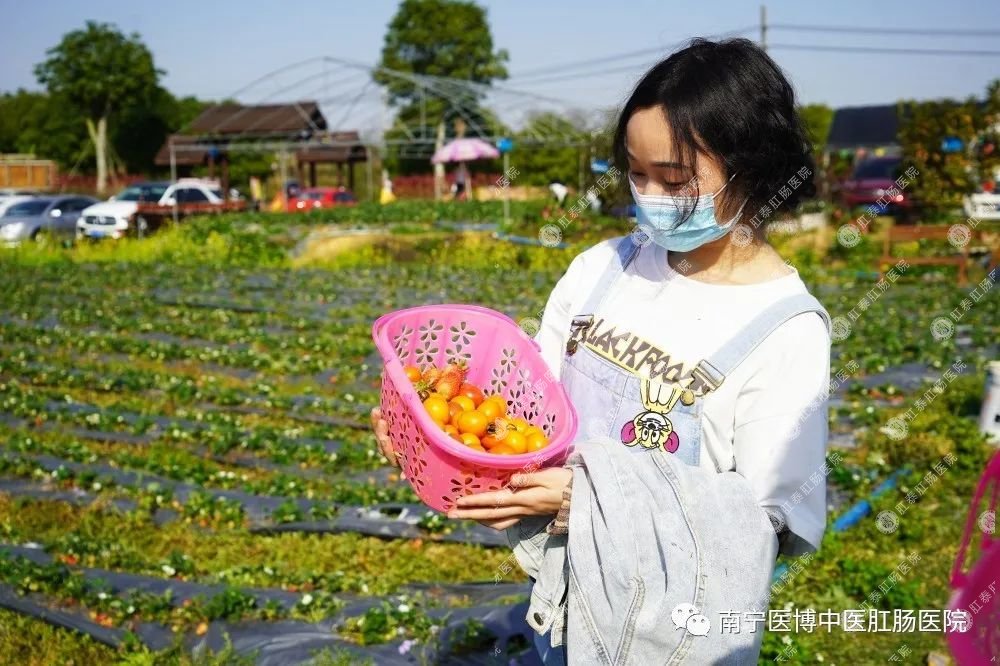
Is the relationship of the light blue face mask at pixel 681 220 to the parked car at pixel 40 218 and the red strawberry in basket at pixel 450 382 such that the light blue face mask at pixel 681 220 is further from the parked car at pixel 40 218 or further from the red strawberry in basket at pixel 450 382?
the parked car at pixel 40 218

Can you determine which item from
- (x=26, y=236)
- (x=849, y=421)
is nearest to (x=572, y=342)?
(x=849, y=421)

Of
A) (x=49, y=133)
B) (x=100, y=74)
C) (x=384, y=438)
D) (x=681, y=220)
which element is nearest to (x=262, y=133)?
(x=100, y=74)

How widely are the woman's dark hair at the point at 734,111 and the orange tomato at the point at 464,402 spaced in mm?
684

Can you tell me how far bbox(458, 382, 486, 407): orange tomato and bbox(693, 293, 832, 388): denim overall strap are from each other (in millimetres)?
581

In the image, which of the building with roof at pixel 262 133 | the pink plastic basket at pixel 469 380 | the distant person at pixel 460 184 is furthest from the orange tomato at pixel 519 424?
the distant person at pixel 460 184

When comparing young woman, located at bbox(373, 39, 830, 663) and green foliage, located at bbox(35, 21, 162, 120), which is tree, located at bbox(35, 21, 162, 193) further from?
young woman, located at bbox(373, 39, 830, 663)

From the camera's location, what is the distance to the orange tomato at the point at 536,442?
176cm

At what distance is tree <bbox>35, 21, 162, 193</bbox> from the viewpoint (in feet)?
152

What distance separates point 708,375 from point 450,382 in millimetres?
641

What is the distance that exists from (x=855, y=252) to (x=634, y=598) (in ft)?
54.3

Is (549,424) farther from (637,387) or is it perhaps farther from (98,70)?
(98,70)

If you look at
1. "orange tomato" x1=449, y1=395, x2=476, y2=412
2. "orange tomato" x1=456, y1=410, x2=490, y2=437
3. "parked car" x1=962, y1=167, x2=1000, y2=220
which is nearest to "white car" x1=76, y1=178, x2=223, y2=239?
"parked car" x1=962, y1=167, x2=1000, y2=220

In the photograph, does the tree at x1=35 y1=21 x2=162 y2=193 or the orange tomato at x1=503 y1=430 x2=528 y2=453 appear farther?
the tree at x1=35 y1=21 x2=162 y2=193

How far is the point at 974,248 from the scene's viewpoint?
53.7ft
